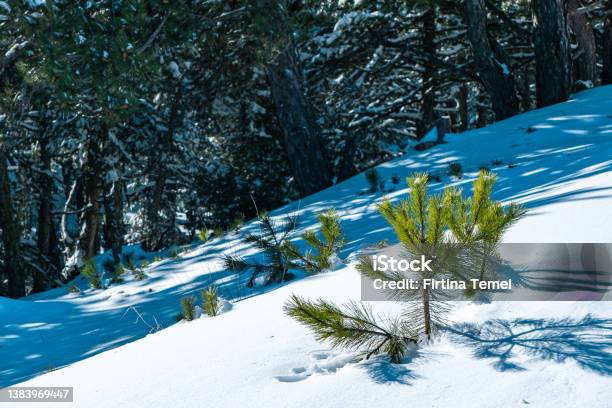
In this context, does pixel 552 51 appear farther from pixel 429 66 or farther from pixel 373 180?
pixel 373 180

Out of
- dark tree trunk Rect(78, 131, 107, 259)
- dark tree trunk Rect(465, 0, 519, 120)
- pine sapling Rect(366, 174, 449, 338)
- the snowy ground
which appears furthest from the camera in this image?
dark tree trunk Rect(78, 131, 107, 259)

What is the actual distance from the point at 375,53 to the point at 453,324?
10354 mm

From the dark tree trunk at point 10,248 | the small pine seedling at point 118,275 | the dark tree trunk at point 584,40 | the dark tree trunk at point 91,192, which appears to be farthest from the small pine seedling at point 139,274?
the dark tree trunk at point 584,40

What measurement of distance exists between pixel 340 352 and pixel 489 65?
28.8ft

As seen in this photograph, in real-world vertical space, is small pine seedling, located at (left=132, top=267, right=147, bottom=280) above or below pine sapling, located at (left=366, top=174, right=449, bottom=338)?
below

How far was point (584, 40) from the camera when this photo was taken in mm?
11430

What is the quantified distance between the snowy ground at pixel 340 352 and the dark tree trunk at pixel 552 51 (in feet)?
13.1

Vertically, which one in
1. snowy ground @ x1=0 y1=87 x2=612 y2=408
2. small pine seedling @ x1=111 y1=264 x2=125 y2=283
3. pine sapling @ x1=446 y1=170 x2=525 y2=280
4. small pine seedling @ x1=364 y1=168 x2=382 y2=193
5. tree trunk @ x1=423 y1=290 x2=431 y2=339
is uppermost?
pine sapling @ x1=446 y1=170 x2=525 y2=280

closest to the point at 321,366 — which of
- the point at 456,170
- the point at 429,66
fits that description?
the point at 456,170

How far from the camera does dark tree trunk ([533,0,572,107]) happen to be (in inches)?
389

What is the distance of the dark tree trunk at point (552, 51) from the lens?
9.89 m

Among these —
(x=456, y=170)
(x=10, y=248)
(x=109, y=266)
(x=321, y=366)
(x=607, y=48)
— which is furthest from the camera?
(x=607, y=48)

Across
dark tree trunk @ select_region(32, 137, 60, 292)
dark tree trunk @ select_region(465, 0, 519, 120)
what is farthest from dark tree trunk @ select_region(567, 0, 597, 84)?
dark tree trunk @ select_region(32, 137, 60, 292)

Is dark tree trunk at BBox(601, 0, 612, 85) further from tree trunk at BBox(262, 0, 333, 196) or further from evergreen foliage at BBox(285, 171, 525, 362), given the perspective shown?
evergreen foliage at BBox(285, 171, 525, 362)
